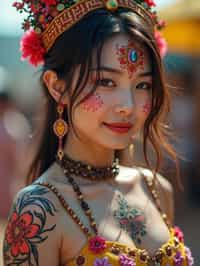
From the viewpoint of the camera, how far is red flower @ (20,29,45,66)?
2984 millimetres

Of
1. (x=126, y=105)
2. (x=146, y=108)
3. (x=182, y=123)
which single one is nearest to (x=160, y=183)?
(x=146, y=108)

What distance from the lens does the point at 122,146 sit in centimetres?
278

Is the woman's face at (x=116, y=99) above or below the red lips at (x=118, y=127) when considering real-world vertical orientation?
above

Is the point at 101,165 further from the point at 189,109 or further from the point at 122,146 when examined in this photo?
the point at 189,109

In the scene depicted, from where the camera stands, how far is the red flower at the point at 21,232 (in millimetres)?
2625

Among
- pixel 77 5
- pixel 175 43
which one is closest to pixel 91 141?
pixel 77 5

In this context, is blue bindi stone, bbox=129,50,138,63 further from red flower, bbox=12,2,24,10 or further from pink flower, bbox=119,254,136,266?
pink flower, bbox=119,254,136,266

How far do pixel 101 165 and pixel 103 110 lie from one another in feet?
1.04

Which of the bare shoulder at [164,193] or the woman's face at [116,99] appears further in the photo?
the bare shoulder at [164,193]

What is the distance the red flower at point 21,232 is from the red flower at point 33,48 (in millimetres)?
674

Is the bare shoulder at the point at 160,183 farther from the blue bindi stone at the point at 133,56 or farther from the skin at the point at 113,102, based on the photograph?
the blue bindi stone at the point at 133,56

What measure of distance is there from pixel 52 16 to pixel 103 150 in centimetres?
57

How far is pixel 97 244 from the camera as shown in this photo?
265cm

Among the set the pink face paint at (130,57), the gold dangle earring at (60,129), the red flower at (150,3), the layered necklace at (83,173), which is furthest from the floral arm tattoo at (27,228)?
the red flower at (150,3)
